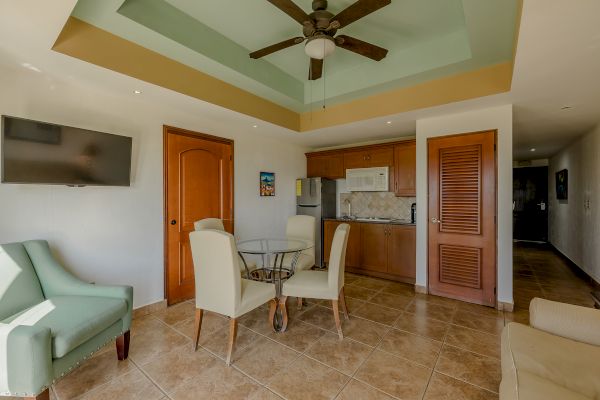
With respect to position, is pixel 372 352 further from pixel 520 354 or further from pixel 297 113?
pixel 297 113

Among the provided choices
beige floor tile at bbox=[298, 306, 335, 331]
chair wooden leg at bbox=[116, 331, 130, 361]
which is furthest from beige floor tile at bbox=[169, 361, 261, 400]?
beige floor tile at bbox=[298, 306, 335, 331]

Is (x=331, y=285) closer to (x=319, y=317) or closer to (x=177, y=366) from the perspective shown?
(x=319, y=317)

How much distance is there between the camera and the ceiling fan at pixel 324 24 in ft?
5.74

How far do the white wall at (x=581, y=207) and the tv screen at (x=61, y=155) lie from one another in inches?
230

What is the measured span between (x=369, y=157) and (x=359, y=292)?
2157mm

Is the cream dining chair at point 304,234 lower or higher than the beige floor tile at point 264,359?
higher

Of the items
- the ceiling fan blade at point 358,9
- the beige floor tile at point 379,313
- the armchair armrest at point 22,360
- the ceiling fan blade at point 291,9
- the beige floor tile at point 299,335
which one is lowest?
the beige floor tile at point 299,335

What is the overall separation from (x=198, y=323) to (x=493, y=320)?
9.33 ft

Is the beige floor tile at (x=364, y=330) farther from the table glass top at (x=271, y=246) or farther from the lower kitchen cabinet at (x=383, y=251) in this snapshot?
the lower kitchen cabinet at (x=383, y=251)

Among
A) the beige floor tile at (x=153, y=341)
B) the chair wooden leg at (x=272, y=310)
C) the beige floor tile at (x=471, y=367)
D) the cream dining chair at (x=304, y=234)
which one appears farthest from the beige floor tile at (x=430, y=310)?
the beige floor tile at (x=153, y=341)

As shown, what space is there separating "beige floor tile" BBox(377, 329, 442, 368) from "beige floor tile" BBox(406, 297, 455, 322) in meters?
0.52

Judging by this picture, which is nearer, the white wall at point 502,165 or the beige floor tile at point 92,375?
the beige floor tile at point 92,375

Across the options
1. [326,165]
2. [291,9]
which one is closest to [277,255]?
[291,9]

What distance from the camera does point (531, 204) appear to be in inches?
270
